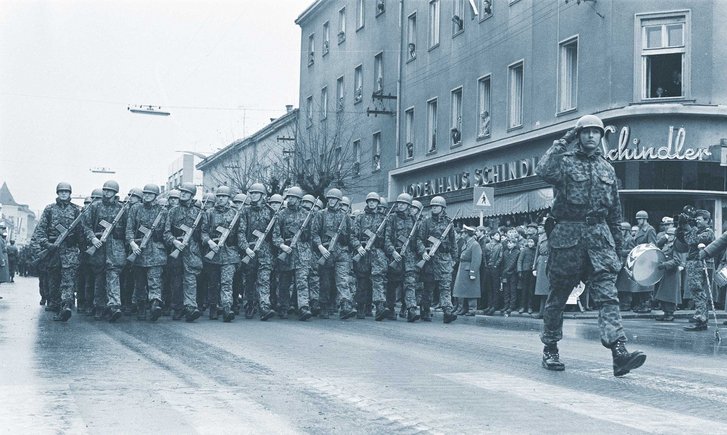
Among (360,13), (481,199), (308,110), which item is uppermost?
(360,13)

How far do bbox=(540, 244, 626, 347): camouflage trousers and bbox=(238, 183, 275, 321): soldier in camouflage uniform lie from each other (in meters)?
7.98

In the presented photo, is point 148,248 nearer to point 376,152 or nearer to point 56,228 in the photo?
point 56,228

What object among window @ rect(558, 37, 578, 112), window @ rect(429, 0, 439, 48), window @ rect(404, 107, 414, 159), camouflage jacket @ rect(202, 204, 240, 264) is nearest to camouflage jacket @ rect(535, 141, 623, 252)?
camouflage jacket @ rect(202, 204, 240, 264)

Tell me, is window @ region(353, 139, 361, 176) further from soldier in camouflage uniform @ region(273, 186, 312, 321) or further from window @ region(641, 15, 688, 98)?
soldier in camouflage uniform @ region(273, 186, 312, 321)

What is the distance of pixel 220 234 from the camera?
16.7 meters

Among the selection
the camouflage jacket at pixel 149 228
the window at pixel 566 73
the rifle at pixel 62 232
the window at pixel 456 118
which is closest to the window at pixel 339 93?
the window at pixel 456 118

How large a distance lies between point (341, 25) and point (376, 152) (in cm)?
806

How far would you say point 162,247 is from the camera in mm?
16281

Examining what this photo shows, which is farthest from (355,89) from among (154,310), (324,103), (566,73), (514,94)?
(154,310)

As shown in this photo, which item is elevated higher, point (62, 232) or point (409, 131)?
point (409, 131)

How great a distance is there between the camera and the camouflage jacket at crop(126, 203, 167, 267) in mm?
16062

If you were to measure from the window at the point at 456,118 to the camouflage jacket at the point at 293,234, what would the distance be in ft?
55.9

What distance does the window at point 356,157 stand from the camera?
4356 centimetres

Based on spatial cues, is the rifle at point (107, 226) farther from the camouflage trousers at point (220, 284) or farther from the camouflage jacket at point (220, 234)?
the camouflage trousers at point (220, 284)
